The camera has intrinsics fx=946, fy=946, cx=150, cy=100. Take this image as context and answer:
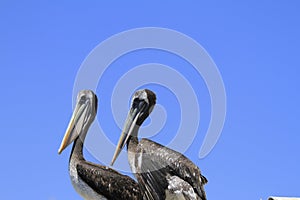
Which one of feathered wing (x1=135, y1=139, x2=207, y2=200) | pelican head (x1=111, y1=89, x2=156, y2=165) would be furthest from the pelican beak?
feathered wing (x1=135, y1=139, x2=207, y2=200)

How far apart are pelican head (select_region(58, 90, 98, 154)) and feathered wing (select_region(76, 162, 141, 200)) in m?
1.23

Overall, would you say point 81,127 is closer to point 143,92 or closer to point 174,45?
point 143,92

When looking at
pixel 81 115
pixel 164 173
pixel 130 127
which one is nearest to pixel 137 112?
pixel 130 127

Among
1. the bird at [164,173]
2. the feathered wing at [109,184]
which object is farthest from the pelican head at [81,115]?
the bird at [164,173]

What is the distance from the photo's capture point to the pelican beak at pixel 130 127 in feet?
57.1

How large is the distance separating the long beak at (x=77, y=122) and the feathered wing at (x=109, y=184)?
1186mm

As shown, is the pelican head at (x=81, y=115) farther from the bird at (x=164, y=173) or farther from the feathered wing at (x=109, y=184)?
the bird at (x=164, y=173)

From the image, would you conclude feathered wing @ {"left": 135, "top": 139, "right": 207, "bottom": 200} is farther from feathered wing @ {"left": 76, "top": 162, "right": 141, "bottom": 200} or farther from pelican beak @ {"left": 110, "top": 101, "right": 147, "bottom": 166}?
pelican beak @ {"left": 110, "top": 101, "right": 147, "bottom": 166}

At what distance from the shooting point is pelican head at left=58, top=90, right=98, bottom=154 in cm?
1770

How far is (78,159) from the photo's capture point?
17.0m

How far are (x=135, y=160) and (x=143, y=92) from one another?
1409 mm

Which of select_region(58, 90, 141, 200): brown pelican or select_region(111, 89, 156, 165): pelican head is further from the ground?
select_region(111, 89, 156, 165): pelican head

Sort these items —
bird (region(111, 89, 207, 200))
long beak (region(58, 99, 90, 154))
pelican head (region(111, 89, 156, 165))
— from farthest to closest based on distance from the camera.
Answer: long beak (region(58, 99, 90, 154))
pelican head (region(111, 89, 156, 165))
bird (region(111, 89, 207, 200))

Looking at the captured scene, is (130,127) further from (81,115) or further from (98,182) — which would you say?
(98,182)
